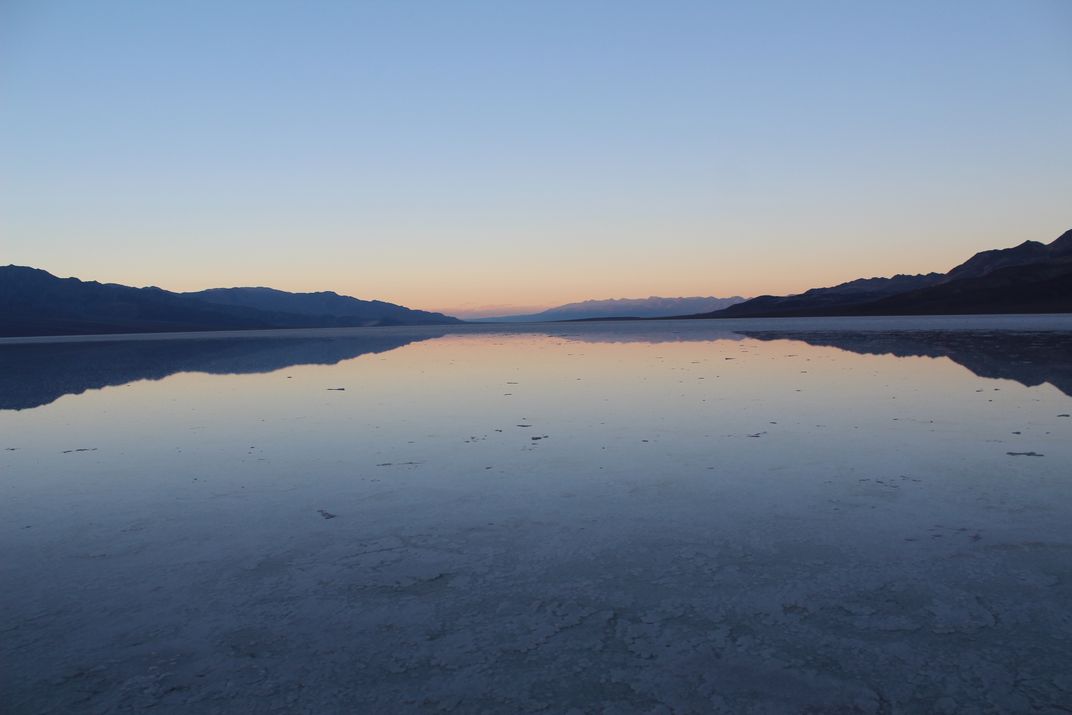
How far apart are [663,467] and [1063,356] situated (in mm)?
18586

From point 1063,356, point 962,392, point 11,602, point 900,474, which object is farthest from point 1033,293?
point 11,602

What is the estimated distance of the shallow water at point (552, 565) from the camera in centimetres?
326

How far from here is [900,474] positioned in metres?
6.91

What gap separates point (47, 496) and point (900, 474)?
990 centimetres

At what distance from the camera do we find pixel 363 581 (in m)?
4.59

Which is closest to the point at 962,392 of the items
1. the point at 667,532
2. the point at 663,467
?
the point at 663,467

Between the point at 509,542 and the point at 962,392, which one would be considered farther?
the point at 962,392

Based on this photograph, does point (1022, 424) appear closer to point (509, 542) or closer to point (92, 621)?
point (509, 542)

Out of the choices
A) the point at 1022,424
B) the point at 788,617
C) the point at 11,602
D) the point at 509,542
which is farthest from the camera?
the point at 1022,424

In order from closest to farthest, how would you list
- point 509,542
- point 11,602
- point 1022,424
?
point 11,602, point 509,542, point 1022,424

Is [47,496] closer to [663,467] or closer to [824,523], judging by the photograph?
[663,467]

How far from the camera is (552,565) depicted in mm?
4777

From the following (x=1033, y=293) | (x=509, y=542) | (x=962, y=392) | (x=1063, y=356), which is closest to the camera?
(x=509, y=542)

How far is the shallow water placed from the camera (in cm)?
326
